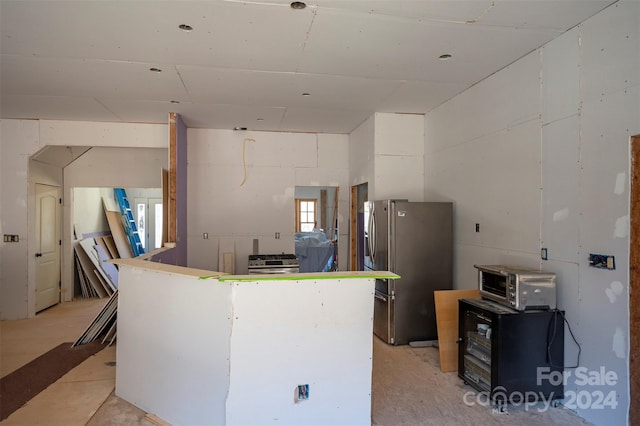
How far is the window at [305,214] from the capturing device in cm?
1138

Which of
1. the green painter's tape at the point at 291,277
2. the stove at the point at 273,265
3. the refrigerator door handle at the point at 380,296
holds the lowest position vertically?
the refrigerator door handle at the point at 380,296

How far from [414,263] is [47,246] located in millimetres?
5716

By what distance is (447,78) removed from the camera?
3.92m

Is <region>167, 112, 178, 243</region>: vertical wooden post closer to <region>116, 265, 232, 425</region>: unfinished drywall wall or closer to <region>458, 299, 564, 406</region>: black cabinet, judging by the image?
<region>116, 265, 232, 425</region>: unfinished drywall wall

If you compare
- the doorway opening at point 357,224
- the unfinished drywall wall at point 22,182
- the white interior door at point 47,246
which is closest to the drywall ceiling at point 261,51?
Answer: the unfinished drywall wall at point 22,182

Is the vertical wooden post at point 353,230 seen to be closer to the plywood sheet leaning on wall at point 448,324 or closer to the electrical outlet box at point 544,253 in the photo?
the plywood sheet leaning on wall at point 448,324

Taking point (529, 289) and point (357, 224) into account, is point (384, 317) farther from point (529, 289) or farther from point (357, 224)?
point (357, 224)

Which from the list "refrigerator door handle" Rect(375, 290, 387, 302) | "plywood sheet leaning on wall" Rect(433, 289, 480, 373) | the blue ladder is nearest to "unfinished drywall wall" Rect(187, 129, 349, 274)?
"refrigerator door handle" Rect(375, 290, 387, 302)

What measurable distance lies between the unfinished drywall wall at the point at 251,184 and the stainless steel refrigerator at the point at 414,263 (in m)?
2.08

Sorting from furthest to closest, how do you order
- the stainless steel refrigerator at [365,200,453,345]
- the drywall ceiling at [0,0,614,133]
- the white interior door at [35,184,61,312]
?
the white interior door at [35,184,61,312], the stainless steel refrigerator at [365,200,453,345], the drywall ceiling at [0,0,614,133]

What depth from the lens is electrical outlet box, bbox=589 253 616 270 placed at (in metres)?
2.58

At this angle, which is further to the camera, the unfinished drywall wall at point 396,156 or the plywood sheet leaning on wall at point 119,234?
the plywood sheet leaning on wall at point 119,234

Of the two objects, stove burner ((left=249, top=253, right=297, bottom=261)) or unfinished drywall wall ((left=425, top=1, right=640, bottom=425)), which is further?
stove burner ((left=249, top=253, right=297, bottom=261))

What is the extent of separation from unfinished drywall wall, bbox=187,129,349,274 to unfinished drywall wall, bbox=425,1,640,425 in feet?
9.74
